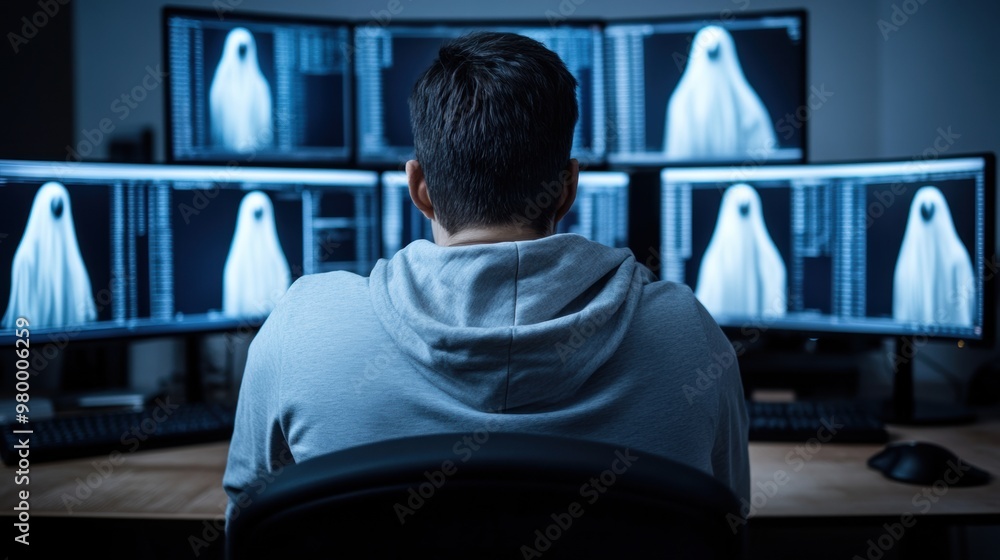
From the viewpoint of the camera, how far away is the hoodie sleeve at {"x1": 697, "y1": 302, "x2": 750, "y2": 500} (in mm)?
737

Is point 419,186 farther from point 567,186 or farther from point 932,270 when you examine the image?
point 932,270

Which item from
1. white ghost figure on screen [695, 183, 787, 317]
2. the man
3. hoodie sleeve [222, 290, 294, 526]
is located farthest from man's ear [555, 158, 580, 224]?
white ghost figure on screen [695, 183, 787, 317]

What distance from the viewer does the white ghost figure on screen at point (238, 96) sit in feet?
5.31

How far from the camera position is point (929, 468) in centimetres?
109

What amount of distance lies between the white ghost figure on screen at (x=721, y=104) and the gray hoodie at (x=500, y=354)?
989 mm

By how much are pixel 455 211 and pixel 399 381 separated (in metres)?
0.21

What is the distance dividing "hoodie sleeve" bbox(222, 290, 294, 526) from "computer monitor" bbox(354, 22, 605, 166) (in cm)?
99

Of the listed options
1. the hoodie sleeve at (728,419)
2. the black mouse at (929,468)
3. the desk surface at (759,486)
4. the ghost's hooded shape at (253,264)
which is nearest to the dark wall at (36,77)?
the ghost's hooded shape at (253,264)

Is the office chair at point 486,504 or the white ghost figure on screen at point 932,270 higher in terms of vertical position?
the white ghost figure on screen at point 932,270

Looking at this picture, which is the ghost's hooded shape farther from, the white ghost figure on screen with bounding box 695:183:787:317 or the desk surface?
the white ghost figure on screen with bounding box 695:183:787:317

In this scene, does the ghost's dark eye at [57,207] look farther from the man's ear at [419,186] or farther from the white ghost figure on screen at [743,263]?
the white ghost figure on screen at [743,263]

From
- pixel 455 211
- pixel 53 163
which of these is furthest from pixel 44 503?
pixel 455 211

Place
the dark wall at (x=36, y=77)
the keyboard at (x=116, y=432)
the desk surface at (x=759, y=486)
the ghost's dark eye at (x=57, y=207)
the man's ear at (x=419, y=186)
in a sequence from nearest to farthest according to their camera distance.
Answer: the man's ear at (x=419, y=186) → the desk surface at (x=759, y=486) → the keyboard at (x=116, y=432) → the ghost's dark eye at (x=57, y=207) → the dark wall at (x=36, y=77)

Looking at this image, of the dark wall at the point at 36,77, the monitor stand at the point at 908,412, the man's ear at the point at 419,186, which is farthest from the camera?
the dark wall at the point at 36,77
